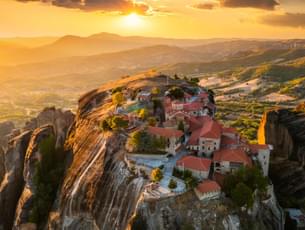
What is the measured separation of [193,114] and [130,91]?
18.1 m

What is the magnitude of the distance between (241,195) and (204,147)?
42.2ft

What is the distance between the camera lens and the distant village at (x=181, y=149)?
168 ft

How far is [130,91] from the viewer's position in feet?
276

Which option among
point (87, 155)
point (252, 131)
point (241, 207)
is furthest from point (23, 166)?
point (252, 131)

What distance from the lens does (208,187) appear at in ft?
161

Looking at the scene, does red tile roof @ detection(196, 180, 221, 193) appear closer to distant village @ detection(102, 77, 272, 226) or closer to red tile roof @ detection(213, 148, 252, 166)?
distant village @ detection(102, 77, 272, 226)

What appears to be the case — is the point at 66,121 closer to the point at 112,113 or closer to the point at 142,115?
the point at 112,113

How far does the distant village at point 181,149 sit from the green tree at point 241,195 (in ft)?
6.99

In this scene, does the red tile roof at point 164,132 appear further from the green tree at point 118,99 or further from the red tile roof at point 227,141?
the green tree at point 118,99

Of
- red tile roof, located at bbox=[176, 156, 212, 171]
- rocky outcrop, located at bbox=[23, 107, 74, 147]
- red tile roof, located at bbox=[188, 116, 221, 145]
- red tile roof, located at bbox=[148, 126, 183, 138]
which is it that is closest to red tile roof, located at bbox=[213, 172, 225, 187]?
red tile roof, located at bbox=[176, 156, 212, 171]

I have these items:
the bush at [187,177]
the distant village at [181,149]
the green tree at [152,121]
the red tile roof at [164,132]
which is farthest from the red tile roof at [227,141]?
the green tree at [152,121]

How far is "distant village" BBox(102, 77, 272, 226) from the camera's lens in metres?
51.2

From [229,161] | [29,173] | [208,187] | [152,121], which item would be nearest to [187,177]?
[208,187]

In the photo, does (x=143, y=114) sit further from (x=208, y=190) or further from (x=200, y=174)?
(x=208, y=190)
